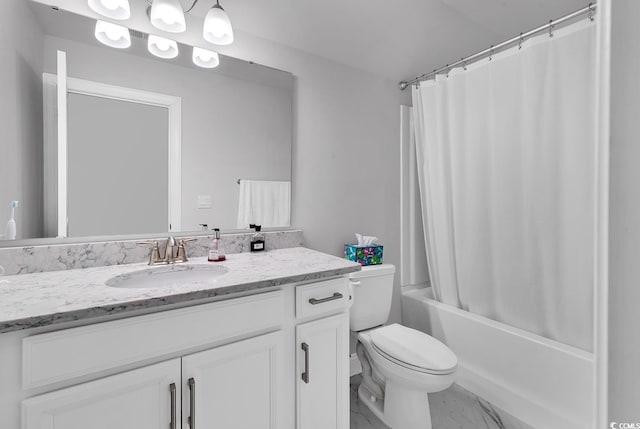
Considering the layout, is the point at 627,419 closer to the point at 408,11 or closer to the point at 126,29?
the point at 126,29

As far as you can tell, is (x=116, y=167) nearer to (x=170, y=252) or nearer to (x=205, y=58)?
(x=170, y=252)

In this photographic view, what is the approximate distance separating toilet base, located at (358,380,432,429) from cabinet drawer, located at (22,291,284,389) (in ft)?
2.70

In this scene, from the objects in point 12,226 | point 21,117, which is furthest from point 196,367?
point 21,117

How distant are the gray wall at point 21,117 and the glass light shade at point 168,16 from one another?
0.42m

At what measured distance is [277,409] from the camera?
111cm

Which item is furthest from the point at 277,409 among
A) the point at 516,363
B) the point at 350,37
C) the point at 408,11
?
the point at 408,11

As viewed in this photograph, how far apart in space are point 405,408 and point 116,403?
123 centimetres

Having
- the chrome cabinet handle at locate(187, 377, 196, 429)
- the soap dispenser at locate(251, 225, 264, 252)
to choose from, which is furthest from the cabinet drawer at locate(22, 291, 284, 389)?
the soap dispenser at locate(251, 225, 264, 252)

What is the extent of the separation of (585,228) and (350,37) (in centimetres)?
164

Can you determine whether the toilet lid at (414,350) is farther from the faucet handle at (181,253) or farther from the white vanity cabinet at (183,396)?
the faucet handle at (181,253)

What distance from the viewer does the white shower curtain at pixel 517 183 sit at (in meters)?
1.48

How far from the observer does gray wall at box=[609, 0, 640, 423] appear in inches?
9.0

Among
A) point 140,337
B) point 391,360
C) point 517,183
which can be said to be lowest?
point 391,360

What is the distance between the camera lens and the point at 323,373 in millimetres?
1215
